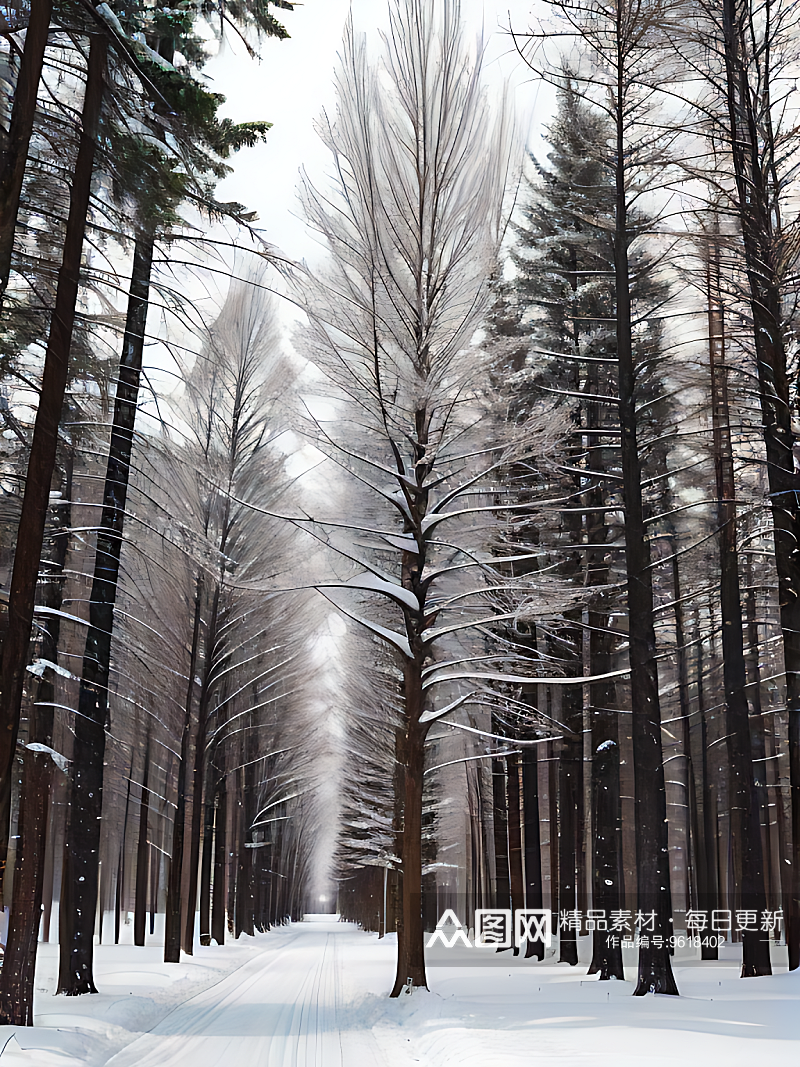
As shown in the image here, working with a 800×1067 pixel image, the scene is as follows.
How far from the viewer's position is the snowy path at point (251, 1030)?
855 centimetres

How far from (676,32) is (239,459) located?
1224 centimetres

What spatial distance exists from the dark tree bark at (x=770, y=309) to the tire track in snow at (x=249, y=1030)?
6.39 m

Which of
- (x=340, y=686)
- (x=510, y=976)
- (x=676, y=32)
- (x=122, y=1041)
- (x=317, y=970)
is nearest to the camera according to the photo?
(x=122, y=1041)

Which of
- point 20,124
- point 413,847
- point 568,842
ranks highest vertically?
point 20,124

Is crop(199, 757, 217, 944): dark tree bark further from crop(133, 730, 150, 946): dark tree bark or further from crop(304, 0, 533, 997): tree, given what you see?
crop(304, 0, 533, 997): tree

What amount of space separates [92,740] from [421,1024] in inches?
244

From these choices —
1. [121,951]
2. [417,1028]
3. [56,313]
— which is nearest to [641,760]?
[417,1028]

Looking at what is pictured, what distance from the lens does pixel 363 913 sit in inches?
2064

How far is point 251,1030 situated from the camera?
10555 mm

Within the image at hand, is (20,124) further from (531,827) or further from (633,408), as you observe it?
(531,827)

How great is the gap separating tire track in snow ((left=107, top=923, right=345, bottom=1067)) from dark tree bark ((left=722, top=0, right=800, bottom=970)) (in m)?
6.39

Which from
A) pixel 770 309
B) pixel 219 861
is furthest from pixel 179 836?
pixel 770 309

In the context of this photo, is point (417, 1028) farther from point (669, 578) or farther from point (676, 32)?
point (669, 578)

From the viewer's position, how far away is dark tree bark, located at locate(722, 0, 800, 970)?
11359 mm
